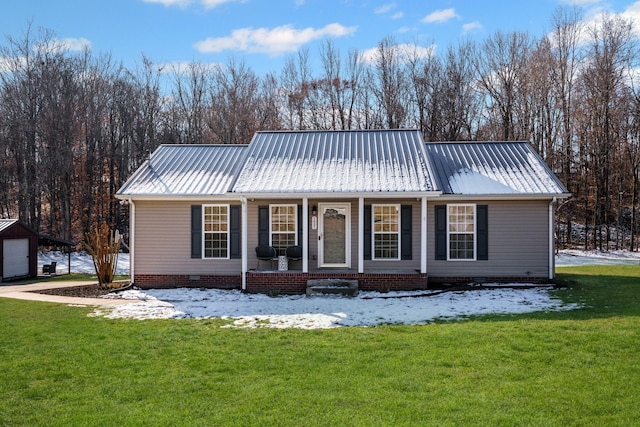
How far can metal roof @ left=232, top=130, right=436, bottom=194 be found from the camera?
14.0 meters

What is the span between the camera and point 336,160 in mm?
15594

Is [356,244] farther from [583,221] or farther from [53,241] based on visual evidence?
[583,221]

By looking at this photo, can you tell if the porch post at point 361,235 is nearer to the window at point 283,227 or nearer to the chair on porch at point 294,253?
the chair on porch at point 294,253

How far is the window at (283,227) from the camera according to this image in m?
14.8

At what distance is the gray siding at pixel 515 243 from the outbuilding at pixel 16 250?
16292mm

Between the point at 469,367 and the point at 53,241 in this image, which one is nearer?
the point at 469,367

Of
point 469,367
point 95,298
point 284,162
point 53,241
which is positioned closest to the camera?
point 469,367

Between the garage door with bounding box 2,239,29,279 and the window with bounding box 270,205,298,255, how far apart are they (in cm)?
1164

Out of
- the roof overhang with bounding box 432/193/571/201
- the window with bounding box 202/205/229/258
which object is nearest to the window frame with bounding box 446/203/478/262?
the roof overhang with bounding box 432/193/571/201

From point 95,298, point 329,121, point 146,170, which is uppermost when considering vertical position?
point 329,121

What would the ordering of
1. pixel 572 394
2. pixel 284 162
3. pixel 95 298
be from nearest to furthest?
pixel 572 394, pixel 95 298, pixel 284 162

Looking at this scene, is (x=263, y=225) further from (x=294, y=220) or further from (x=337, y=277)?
(x=337, y=277)

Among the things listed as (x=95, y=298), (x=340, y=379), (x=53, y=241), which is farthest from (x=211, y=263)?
(x=53, y=241)

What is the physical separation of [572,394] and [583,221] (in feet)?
103
